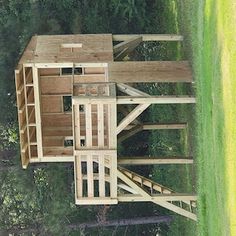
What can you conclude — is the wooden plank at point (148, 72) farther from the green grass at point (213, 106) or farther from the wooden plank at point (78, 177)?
the wooden plank at point (78, 177)

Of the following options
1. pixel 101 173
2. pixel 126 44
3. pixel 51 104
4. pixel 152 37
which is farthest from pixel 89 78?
pixel 101 173

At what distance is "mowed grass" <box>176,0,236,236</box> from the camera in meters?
11.9

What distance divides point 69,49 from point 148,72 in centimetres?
227

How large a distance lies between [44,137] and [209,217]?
16.1 ft

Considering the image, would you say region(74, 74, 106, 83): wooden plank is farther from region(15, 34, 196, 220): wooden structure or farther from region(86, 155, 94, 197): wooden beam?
region(86, 155, 94, 197): wooden beam

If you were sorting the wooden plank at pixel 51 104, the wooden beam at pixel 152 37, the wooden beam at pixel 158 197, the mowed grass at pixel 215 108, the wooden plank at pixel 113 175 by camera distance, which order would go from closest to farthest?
the mowed grass at pixel 215 108, the wooden plank at pixel 113 175, the wooden beam at pixel 158 197, the wooden plank at pixel 51 104, the wooden beam at pixel 152 37

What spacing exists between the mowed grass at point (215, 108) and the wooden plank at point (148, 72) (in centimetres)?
41

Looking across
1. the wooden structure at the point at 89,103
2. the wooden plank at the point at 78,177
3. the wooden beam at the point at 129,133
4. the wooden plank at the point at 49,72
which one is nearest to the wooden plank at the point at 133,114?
the wooden structure at the point at 89,103

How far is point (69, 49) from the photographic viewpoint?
662 inches

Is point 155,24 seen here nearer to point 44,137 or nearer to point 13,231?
point 44,137

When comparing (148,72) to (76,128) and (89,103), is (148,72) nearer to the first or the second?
(89,103)

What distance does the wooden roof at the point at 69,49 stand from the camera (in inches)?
649

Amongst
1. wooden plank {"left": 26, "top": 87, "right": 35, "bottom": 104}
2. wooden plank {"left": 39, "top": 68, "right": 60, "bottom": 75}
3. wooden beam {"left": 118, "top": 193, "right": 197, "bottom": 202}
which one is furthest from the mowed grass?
wooden plank {"left": 26, "top": 87, "right": 35, "bottom": 104}

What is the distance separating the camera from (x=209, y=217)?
15.1 m
